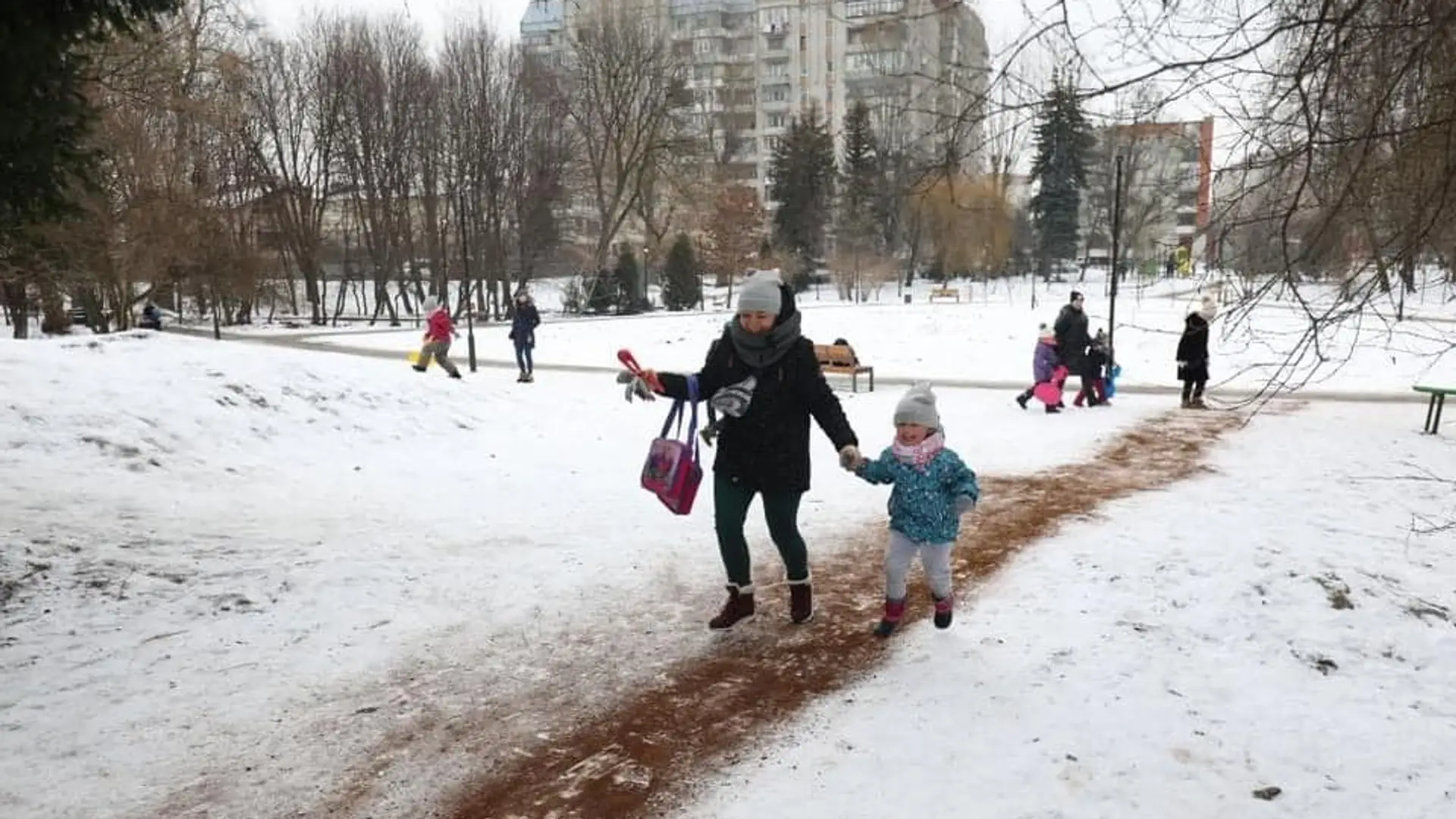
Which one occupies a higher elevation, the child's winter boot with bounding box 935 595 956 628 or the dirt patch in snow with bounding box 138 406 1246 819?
the child's winter boot with bounding box 935 595 956 628

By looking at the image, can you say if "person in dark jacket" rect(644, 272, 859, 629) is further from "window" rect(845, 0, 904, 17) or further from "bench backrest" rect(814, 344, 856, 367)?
"bench backrest" rect(814, 344, 856, 367)

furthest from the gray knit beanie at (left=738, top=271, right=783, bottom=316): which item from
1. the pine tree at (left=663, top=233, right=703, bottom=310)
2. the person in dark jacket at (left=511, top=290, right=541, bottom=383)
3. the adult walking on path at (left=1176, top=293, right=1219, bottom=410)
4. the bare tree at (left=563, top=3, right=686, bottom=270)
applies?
the bare tree at (left=563, top=3, right=686, bottom=270)

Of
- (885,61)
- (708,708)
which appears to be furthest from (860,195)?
(708,708)

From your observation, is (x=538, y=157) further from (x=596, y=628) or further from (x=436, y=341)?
(x=596, y=628)

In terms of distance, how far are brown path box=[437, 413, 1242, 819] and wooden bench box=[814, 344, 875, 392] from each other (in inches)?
397

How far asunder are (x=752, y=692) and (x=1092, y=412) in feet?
35.9

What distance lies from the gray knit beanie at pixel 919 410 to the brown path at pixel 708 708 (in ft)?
3.67

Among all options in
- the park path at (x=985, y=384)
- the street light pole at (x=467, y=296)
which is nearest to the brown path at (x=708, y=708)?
the park path at (x=985, y=384)

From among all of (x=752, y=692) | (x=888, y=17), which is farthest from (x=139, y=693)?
(x=888, y=17)

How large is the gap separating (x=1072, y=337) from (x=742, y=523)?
10.5 m

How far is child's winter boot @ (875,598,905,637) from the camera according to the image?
4.76 meters

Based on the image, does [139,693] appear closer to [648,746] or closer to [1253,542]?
[648,746]

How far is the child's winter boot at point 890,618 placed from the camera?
476 cm

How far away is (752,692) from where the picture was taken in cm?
414
